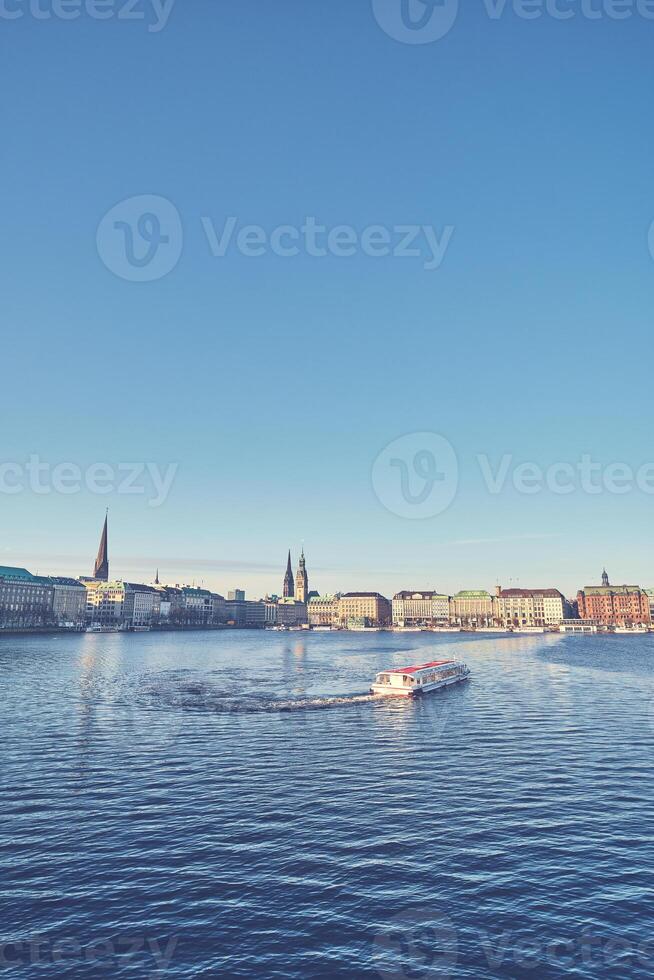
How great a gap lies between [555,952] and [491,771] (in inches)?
753

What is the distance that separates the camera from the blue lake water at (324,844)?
60.5ft

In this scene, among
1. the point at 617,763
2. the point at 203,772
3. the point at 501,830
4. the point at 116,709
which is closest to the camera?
the point at 501,830

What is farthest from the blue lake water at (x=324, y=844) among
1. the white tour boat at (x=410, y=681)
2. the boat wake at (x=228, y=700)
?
the white tour boat at (x=410, y=681)

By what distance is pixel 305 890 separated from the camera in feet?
72.2

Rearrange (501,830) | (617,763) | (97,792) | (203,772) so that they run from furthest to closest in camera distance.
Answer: (617,763) → (203,772) → (97,792) → (501,830)

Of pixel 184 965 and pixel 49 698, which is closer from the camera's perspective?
pixel 184 965

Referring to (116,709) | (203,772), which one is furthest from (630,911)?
(116,709)

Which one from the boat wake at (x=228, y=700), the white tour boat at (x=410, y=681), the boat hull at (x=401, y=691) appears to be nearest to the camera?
the boat wake at (x=228, y=700)

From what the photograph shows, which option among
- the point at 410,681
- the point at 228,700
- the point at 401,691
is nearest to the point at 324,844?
the point at 228,700

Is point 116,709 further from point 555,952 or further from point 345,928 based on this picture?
point 555,952

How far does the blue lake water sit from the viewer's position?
18438 mm

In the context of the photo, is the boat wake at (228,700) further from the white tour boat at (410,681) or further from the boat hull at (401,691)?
the white tour boat at (410,681)

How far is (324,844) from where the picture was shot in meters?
26.1

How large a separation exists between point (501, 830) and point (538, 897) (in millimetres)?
6139
